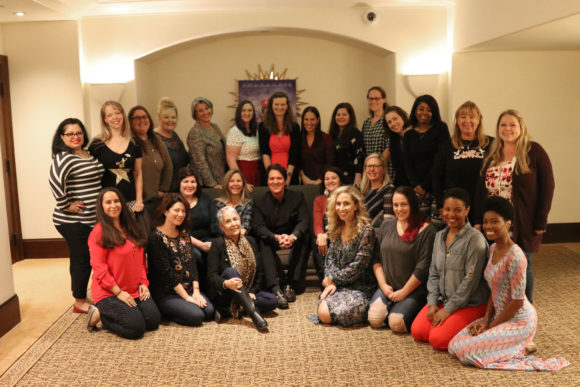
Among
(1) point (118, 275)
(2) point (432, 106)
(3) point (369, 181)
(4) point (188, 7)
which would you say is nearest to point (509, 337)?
(3) point (369, 181)

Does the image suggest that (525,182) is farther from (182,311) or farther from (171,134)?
(171,134)

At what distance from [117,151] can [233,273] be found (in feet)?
4.37

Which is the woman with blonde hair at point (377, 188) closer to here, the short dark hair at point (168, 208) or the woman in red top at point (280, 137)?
the woman in red top at point (280, 137)

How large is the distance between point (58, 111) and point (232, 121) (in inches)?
72.6

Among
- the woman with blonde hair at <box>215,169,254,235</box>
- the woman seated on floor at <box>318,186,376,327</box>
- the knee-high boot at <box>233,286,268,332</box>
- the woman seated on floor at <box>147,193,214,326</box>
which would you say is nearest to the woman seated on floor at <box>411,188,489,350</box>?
the woman seated on floor at <box>318,186,376,327</box>

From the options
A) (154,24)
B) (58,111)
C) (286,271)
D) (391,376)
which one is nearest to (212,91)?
(154,24)

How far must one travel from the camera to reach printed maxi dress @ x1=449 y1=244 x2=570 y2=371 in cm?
309

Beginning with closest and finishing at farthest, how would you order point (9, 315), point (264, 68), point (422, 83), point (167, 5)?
point (9, 315), point (167, 5), point (422, 83), point (264, 68)

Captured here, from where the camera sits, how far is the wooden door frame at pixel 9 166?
226 inches

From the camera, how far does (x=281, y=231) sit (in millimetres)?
4680

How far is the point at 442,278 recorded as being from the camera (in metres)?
3.50

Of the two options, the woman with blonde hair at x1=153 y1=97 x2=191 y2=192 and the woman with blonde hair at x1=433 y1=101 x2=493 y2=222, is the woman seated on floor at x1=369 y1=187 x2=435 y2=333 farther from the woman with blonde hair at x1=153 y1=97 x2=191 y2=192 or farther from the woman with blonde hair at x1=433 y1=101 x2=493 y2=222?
the woman with blonde hair at x1=153 y1=97 x2=191 y2=192

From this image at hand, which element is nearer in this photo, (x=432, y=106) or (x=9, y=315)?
(x=9, y=315)

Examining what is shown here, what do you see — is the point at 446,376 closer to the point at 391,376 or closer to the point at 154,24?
the point at 391,376
